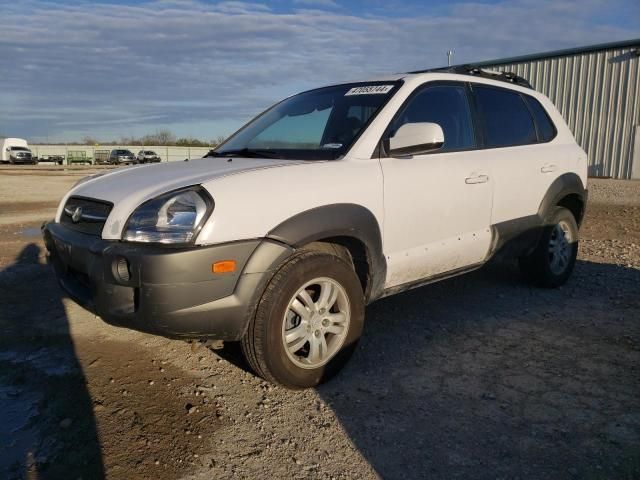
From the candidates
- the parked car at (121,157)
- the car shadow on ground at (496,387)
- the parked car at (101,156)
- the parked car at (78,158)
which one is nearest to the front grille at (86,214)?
the car shadow on ground at (496,387)

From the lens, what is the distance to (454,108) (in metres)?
4.20

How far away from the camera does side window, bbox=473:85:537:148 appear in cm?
444

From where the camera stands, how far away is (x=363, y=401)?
309 centimetres

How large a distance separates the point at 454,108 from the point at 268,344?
7.89 feet

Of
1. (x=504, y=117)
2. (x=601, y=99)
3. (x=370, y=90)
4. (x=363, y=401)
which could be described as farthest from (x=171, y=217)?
(x=601, y=99)

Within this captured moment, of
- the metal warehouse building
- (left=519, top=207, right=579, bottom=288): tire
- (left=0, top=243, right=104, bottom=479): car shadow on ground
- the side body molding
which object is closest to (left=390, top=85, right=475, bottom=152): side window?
the side body molding

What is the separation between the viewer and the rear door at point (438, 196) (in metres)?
3.56

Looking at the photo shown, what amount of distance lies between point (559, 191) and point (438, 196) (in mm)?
1790

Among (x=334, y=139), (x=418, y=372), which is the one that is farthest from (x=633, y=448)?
(x=334, y=139)

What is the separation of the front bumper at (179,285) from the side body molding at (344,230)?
0.09 m

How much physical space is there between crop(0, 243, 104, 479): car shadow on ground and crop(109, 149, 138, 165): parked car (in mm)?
48675

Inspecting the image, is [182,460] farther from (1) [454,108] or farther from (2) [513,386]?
(1) [454,108]

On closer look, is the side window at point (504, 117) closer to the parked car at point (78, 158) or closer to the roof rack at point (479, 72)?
the roof rack at point (479, 72)

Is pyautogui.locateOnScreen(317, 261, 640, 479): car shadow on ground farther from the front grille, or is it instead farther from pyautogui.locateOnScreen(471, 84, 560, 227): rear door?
the front grille
